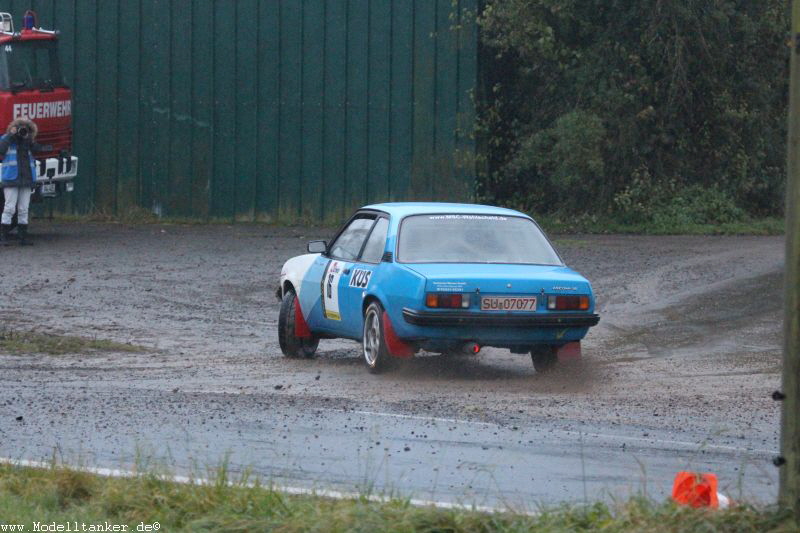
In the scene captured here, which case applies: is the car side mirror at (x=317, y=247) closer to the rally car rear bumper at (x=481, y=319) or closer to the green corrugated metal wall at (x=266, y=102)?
the rally car rear bumper at (x=481, y=319)

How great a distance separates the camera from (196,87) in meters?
26.0

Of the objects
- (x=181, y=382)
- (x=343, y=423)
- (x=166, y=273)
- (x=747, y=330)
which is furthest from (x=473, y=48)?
(x=343, y=423)

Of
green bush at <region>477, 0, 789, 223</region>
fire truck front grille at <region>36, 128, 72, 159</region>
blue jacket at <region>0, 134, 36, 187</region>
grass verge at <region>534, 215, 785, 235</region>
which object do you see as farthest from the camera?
green bush at <region>477, 0, 789, 223</region>

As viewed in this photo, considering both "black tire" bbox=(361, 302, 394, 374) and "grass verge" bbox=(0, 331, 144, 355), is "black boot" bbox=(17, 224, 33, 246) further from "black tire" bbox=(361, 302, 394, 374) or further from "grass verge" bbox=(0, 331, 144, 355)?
"black tire" bbox=(361, 302, 394, 374)

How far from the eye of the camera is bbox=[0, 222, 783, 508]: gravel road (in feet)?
23.6

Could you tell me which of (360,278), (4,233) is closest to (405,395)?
(360,278)

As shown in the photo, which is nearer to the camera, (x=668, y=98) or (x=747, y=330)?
(x=747, y=330)

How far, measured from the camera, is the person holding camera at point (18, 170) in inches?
811

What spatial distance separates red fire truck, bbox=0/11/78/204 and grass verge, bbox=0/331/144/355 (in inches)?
365

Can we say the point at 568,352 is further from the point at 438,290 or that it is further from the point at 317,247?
the point at 317,247

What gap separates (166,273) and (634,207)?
978cm

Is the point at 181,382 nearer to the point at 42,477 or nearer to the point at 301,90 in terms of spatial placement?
the point at 42,477

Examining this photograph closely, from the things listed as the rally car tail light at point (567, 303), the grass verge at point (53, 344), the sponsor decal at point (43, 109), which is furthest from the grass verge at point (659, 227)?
the rally car tail light at point (567, 303)

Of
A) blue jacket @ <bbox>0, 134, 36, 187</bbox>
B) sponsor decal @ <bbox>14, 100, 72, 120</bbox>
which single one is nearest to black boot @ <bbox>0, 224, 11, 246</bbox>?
blue jacket @ <bbox>0, 134, 36, 187</bbox>
